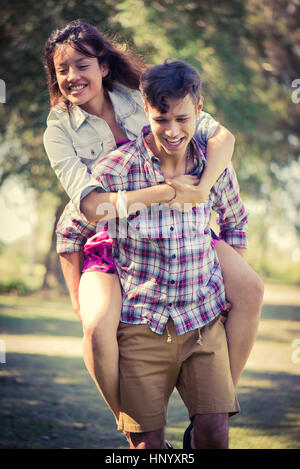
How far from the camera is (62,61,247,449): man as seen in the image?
276 centimetres

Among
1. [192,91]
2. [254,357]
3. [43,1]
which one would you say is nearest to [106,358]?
[192,91]

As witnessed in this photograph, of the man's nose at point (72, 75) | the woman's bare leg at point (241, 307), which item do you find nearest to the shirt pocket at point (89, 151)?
the man's nose at point (72, 75)

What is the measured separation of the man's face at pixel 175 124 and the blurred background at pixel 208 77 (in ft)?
11.5

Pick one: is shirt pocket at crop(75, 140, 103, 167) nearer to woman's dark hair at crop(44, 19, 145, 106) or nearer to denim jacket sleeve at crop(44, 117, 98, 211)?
denim jacket sleeve at crop(44, 117, 98, 211)

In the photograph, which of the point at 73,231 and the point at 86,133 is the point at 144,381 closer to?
the point at 73,231

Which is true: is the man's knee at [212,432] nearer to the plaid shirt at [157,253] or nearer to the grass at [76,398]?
the plaid shirt at [157,253]

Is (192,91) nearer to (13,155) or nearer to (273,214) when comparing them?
(13,155)

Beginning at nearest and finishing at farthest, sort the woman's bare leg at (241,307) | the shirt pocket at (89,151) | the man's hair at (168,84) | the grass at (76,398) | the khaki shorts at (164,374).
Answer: the man's hair at (168,84), the khaki shorts at (164,374), the woman's bare leg at (241,307), the shirt pocket at (89,151), the grass at (76,398)

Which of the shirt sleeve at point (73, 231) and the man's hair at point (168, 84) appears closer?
the man's hair at point (168, 84)

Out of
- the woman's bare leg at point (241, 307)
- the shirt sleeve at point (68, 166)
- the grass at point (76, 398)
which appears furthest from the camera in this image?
the grass at point (76, 398)

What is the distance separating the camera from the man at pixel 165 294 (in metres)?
2.76

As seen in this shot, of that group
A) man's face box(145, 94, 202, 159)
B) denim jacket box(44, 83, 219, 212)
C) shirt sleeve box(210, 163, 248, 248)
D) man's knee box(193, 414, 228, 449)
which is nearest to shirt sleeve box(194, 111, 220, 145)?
denim jacket box(44, 83, 219, 212)

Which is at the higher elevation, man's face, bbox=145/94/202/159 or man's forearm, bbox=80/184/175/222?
man's face, bbox=145/94/202/159

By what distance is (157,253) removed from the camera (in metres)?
2.83
